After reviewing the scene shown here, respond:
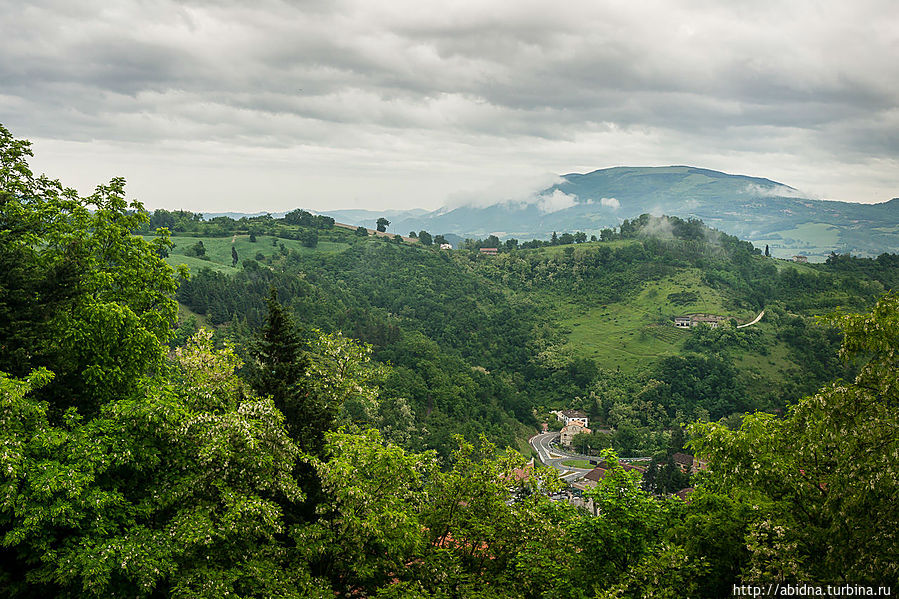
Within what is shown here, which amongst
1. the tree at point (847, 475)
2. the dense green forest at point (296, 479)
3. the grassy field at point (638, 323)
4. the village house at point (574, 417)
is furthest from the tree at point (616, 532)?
the grassy field at point (638, 323)

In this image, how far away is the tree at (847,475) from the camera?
9.31 metres

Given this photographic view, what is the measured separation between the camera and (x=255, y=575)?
12617 millimetres

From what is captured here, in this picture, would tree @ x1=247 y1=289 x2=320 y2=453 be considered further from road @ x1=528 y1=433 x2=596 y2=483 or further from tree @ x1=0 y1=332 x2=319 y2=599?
road @ x1=528 y1=433 x2=596 y2=483

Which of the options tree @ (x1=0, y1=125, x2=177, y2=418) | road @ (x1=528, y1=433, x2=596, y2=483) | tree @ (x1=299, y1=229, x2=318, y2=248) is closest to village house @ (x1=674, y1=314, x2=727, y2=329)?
road @ (x1=528, y1=433, x2=596, y2=483)

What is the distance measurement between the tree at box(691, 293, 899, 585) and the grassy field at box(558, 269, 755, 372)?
355 feet

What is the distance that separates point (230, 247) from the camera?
14012cm

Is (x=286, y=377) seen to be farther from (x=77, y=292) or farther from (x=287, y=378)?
(x=77, y=292)

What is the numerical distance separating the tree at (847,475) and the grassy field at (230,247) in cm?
11311

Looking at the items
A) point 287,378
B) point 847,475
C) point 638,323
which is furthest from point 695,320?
point 847,475

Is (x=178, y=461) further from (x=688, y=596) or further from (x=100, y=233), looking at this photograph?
(x=688, y=596)

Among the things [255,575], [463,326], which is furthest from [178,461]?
[463,326]

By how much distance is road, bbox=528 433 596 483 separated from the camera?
257ft

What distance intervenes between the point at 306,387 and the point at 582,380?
102m

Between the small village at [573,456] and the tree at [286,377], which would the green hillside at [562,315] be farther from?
the tree at [286,377]
